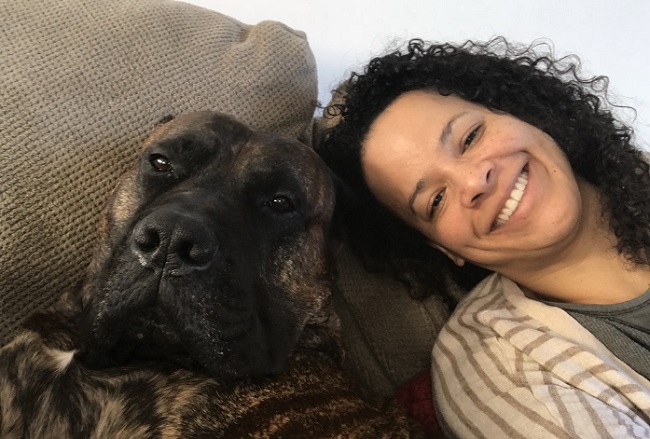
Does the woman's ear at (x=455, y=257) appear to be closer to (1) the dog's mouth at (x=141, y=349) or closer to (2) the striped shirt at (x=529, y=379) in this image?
(2) the striped shirt at (x=529, y=379)

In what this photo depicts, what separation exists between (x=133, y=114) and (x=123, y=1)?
0.39 m

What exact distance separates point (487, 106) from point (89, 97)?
107 cm

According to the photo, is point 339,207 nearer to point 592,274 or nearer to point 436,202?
point 436,202

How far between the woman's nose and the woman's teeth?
59 mm

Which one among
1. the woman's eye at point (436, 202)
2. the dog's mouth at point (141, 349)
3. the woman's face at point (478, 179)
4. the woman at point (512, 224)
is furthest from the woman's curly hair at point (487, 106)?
the dog's mouth at point (141, 349)

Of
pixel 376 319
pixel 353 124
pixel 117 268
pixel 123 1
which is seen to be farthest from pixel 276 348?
pixel 123 1

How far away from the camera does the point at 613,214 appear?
1.77m

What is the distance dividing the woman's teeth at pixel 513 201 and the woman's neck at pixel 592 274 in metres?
0.23

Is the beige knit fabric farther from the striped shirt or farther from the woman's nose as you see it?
the striped shirt

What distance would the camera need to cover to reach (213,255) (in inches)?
46.5

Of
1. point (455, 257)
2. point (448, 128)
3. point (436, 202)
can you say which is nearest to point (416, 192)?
point (436, 202)

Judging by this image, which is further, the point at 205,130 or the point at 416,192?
the point at 416,192

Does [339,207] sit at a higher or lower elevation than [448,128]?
lower

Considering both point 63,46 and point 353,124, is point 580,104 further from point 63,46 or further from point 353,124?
point 63,46
